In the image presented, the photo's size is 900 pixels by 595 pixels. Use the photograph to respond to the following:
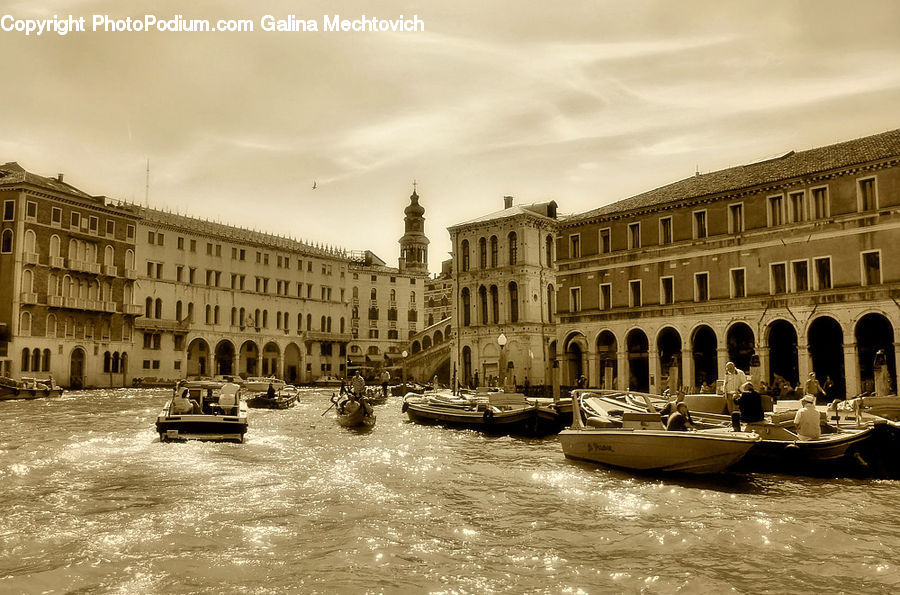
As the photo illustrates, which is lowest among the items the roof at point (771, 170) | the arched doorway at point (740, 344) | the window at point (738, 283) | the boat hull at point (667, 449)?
the boat hull at point (667, 449)

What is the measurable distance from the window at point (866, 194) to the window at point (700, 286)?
664 cm

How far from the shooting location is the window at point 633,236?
3462cm

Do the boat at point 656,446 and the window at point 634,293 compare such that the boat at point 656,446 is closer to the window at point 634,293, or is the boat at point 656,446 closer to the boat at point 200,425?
the boat at point 200,425

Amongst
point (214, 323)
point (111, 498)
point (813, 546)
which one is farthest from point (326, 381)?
point (813, 546)

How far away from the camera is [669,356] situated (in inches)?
1350

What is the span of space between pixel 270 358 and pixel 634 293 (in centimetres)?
4291

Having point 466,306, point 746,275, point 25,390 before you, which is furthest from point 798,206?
point 25,390

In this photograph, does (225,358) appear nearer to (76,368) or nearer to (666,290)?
(76,368)

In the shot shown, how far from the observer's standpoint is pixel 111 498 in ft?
41.0

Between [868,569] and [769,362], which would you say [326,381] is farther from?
[868,569]

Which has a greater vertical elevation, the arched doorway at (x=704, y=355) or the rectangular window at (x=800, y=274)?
the rectangular window at (x=800, y=274)

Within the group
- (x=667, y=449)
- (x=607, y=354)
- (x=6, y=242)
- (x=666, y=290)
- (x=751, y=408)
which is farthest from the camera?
(x=6, y=242)

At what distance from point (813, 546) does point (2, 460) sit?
16072 millimetres

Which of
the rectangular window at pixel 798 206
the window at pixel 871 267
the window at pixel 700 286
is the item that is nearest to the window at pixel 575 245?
the window at pixel 700 286
